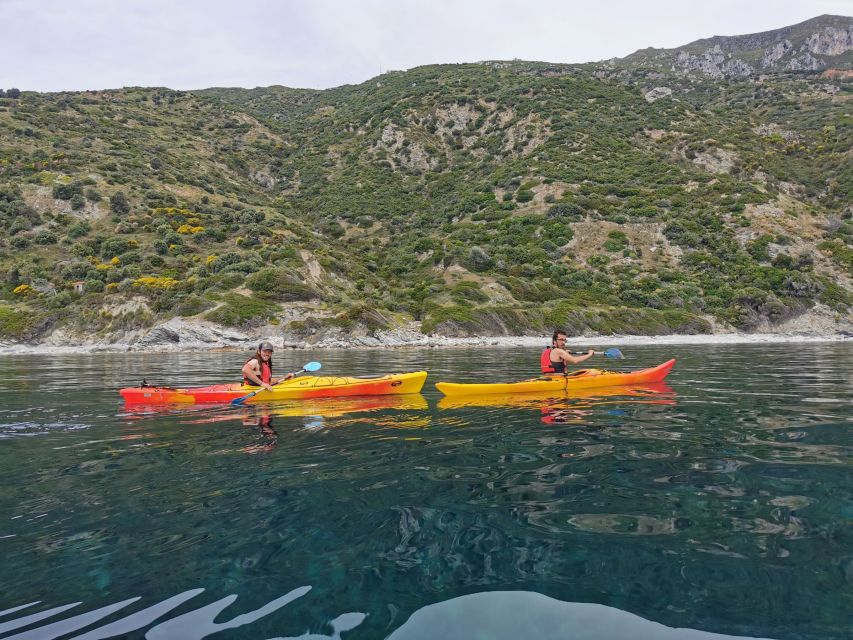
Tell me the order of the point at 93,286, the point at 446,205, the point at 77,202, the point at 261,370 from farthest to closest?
the point at 446,205, the point at 77,202, the point at 93,286, the point at 261,370

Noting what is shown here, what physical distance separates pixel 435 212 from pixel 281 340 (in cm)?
4322

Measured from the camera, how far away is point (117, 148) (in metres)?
75.7

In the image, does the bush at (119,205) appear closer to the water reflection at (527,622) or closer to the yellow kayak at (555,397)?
the yellow kayak at (555,397)

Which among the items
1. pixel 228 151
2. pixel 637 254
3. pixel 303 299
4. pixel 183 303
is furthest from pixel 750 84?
pixel 183 303

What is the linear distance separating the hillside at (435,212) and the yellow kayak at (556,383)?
2877cm

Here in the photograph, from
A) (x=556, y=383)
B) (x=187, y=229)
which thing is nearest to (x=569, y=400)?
(x=556, y=383)

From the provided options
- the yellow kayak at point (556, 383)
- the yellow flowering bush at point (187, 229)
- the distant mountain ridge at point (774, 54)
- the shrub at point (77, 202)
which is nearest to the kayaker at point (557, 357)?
the yellow kayak at point (556, 383)

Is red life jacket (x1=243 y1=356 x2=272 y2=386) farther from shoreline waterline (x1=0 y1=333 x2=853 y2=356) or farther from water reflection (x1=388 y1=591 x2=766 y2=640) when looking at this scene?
shoreline waterline (x1=0 y1=333 x2=853 y2=356)

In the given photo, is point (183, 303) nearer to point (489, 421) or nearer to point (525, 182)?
point (489, 421)

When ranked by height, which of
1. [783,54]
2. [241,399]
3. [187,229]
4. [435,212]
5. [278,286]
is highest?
[783,54]

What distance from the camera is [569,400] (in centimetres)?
1284

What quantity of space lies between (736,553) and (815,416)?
24.4ft

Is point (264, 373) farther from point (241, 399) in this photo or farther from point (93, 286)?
point (93, 286)

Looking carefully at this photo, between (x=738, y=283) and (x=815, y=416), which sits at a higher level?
(x=738, y=283)
